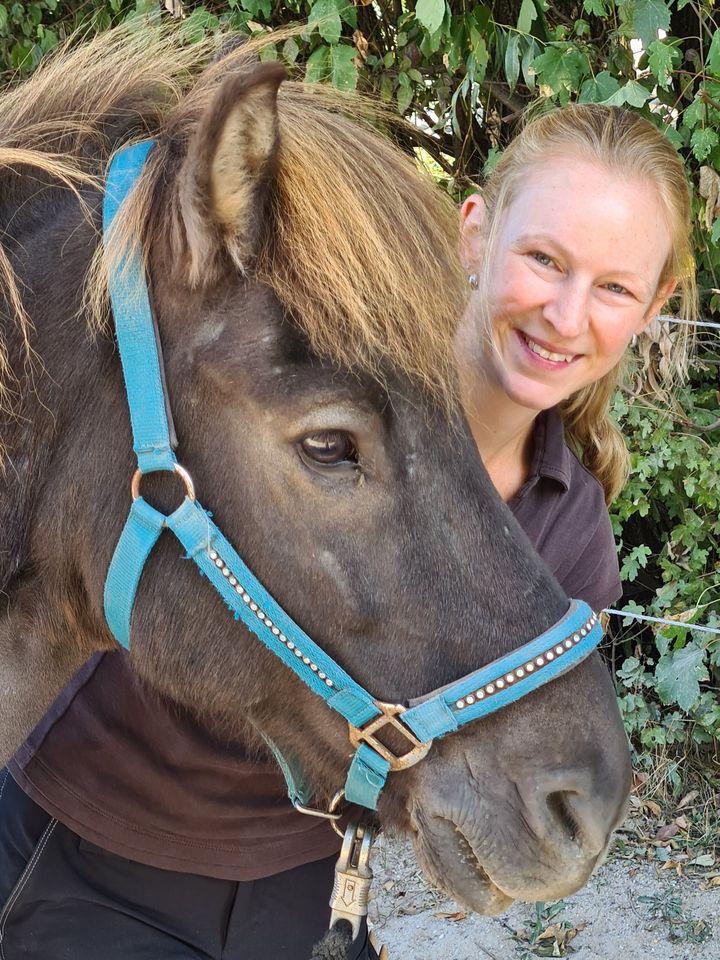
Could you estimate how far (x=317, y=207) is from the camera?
1365 mm

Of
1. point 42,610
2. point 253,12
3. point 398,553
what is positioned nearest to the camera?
point 398,553

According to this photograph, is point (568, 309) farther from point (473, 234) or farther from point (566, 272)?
point (473, 234)

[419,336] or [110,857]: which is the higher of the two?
[419,336]

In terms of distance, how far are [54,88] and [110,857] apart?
1.41m

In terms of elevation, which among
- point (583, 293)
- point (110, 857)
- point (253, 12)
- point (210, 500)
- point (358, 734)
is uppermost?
point (253, 12)

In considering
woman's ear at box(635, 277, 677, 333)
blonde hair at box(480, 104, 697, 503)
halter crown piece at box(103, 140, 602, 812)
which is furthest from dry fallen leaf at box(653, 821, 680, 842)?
halter crown piece at box(103, 140, 602, 812)

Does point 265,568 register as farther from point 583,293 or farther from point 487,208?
point 487,208

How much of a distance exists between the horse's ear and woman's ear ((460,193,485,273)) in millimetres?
859

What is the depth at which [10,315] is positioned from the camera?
1.41 meters

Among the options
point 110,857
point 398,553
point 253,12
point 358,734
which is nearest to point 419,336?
point 398,553

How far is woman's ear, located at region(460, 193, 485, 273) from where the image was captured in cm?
211

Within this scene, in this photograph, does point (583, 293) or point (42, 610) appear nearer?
point (42, 610)

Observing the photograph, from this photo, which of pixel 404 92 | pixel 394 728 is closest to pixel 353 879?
pixel 394 728

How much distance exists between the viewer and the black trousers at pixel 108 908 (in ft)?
5.96
